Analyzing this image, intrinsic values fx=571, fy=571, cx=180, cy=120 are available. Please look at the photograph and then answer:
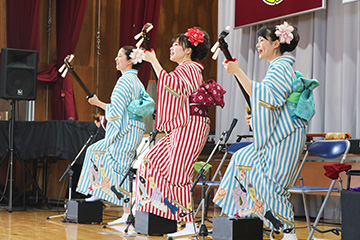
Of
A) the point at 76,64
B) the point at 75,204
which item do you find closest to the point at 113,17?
the point at 76,64

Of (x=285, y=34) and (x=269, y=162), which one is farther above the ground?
(x=285, y=34)

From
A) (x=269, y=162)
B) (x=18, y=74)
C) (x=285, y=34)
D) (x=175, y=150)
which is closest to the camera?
(x=269, y=162)

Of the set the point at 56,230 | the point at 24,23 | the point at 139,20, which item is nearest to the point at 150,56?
the point at 56,230

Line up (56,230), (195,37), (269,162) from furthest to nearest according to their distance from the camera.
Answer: (56,230) < (195,37) < (269,162)

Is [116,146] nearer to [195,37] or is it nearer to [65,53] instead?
[195,37]

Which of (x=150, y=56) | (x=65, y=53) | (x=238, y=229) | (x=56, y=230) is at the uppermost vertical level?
(x=65, y=53)

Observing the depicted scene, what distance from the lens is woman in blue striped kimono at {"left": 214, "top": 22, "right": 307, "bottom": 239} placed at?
3.35 meters

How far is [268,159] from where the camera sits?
340 centimetres

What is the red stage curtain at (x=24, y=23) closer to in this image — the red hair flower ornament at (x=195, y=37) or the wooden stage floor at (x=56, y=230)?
the wooden stage floor at (x=56, y=230)

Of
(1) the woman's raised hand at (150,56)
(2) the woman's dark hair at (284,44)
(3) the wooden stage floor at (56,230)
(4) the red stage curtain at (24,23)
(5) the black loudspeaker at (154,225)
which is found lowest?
(3) the wooden stage floor at (56,230)

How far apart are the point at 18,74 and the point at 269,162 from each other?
381 cm

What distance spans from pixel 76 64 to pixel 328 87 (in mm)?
3674

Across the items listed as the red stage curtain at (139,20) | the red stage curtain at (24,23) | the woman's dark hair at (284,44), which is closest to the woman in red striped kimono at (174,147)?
the woman's dark hair at (284,44)

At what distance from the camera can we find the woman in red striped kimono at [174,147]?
3959 mm
